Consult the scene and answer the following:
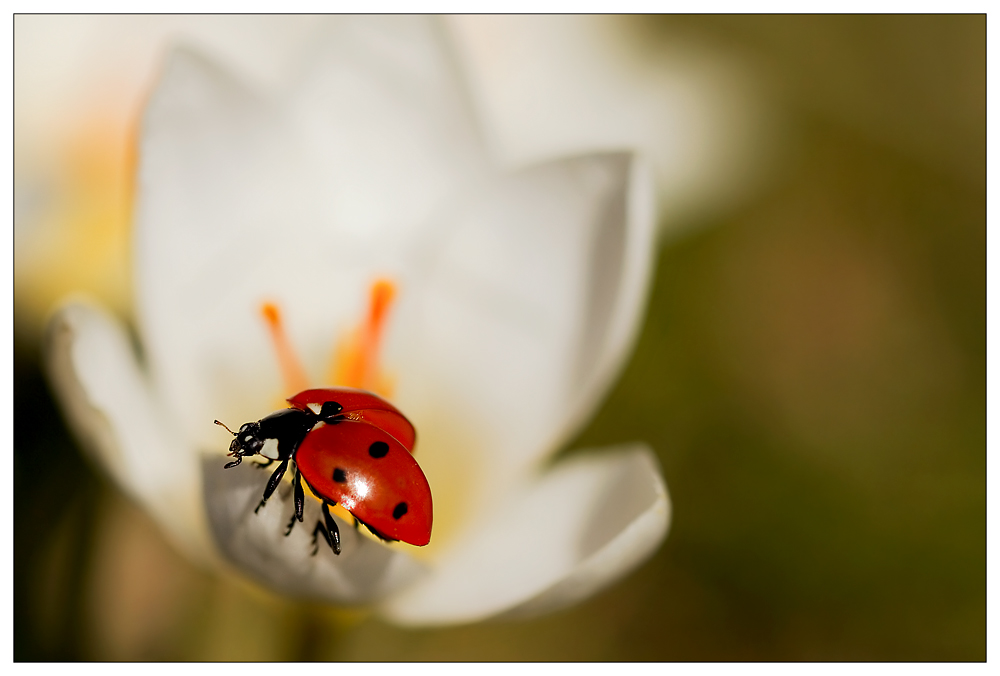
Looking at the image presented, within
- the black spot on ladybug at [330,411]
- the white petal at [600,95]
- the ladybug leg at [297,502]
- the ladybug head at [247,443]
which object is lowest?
the ladybug leg at [297,502]

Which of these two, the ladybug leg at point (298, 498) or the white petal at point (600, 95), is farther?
the white petal at point (600, 95)

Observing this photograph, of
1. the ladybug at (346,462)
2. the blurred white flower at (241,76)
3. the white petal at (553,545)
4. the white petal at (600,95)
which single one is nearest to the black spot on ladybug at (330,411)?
the ladybug at (346,462)

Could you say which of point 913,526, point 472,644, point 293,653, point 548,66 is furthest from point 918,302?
point 293,653

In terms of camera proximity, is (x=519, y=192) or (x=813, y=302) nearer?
(x=519, y=192)

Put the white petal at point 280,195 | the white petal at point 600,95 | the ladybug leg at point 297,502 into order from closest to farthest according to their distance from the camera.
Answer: the ladybug leg at point 297,502, the white petal at point 280,195, the white petal at point 600,95

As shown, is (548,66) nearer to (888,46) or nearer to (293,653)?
(888,46)

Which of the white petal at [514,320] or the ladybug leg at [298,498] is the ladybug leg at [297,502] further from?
the white petal at [514,320]

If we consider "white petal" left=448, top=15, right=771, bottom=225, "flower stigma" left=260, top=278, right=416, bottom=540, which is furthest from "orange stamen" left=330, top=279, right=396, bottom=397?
"white petal" left=448, top=15, right=771, bottom=225
